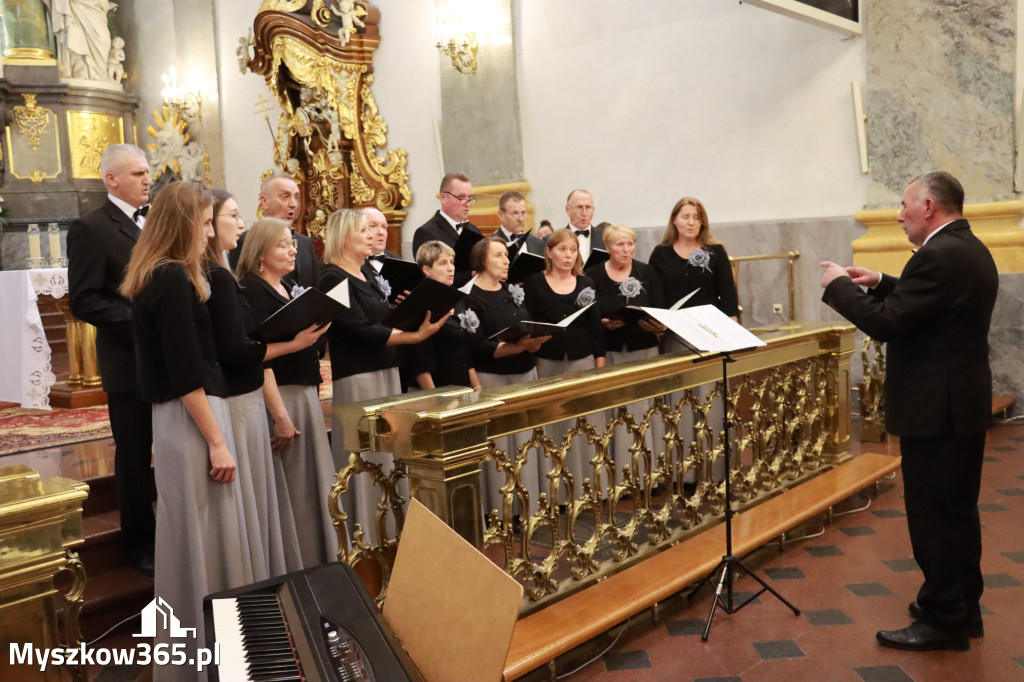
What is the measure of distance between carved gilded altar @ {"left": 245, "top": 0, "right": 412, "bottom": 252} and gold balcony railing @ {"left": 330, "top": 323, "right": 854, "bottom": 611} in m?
6.28

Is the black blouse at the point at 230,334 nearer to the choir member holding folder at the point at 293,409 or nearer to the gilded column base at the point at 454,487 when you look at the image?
the choir member holding folder at the point at 293,409

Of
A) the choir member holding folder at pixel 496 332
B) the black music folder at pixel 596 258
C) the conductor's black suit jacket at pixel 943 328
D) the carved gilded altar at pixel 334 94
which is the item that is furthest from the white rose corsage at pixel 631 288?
the carved gilded altar at pixel 334 94

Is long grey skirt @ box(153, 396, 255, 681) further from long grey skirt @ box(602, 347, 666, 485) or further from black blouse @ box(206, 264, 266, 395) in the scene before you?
long grey skirt @ box(602, 347, 666, 485)

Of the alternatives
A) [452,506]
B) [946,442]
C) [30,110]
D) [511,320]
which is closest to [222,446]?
[452,506]

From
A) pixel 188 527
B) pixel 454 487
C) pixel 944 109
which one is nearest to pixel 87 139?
pixel 944 109

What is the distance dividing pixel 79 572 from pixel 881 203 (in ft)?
21.7

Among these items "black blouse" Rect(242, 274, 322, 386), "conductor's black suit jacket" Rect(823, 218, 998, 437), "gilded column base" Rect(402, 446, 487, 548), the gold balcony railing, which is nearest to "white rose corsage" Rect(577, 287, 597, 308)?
the gold balcony railing

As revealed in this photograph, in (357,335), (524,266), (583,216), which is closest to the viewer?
(357,335)

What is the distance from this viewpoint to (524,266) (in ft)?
16.0

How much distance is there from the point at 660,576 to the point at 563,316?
1658 millimetres

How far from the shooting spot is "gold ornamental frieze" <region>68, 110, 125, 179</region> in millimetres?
12375

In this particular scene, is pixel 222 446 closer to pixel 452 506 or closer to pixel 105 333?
pixel 452 506

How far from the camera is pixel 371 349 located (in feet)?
13.3

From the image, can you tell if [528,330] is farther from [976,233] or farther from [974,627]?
[976,233]
